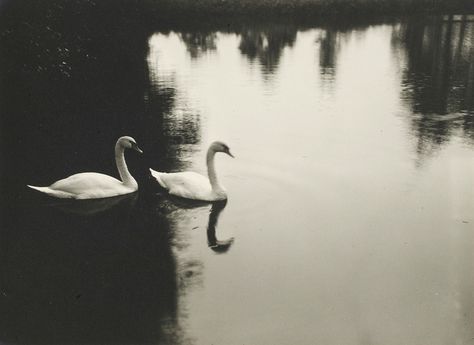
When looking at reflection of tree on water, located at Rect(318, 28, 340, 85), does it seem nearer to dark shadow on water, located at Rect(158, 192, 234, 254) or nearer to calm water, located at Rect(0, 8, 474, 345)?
calm water, located at Rect(0, 8, 474, 345)

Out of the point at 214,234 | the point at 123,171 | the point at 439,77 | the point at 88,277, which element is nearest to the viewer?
the point at 88,277

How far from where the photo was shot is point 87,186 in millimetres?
8633

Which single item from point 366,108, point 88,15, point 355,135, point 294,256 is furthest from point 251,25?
point 294,256

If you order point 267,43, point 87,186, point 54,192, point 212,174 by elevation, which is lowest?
point 267,43

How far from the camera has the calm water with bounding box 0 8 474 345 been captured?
5949mm

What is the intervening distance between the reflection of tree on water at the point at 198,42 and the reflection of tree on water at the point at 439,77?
8.28 metres

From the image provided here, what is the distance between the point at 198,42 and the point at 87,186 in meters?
19.5

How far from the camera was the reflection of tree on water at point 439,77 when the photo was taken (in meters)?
12.4

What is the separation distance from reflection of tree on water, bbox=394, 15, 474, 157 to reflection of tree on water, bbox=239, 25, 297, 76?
193 inches

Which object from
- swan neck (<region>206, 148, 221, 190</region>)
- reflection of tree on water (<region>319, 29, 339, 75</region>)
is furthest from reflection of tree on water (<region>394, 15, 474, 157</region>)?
swan neck (<region>206, 148, 221, 190</region>)

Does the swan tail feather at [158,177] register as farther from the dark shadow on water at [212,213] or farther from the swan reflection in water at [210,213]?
the swan reflection in water at [210,213]

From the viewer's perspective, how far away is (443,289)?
21.0ft

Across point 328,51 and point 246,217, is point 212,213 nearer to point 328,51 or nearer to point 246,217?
point 246,217

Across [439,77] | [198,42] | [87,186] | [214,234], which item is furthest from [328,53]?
[214,234]
